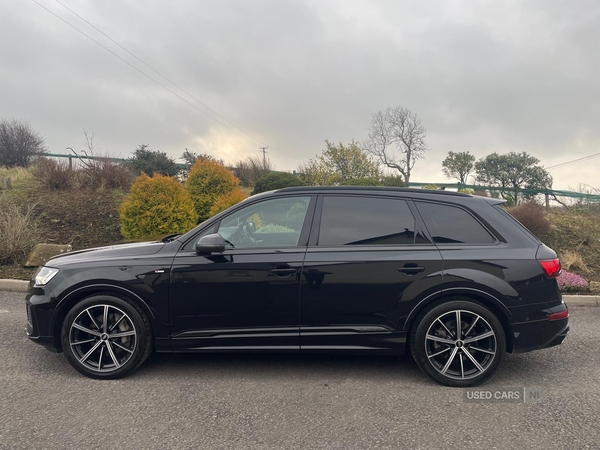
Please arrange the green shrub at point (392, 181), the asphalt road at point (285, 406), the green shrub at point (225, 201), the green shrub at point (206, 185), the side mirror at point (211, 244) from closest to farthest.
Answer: the asphalt road at point (285, 406)
the side mirror at point (211, 244)
the green shrub at point (225, 201)
the green shrub at point (206, 185)
the green shrub at point (392, 181)

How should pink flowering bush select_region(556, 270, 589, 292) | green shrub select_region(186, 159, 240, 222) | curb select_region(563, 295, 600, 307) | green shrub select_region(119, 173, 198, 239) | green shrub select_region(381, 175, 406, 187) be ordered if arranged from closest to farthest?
curb select_region(563, 295, 600, 307)
pink flowering bush select_region(556, 270, 589, 292)
green shrub select_region(119, 173, 198, 239)
green shrub select_region(186, 159, 240, 222)
green shrub select_region(381, 175, 406, 187)

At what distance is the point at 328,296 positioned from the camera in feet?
11.9

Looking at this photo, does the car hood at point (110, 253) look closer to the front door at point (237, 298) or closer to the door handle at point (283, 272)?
the front door at point (237, 298)

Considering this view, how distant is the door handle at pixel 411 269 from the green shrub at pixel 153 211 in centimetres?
624

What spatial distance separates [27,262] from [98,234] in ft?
7.84

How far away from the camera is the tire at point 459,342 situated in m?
3.60

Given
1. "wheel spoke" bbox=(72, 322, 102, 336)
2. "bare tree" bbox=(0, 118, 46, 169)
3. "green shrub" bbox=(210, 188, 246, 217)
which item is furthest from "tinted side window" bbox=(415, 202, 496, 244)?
"bare tree" bbox=(0, 118, 46, 169)

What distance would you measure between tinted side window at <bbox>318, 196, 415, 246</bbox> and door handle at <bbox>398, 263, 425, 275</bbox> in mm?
225

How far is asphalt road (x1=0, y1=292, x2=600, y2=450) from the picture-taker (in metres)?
2.82

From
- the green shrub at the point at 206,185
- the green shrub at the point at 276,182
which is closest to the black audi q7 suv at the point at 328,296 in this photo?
the green shrub at the point at 206,185

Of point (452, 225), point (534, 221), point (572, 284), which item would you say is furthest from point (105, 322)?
point (534, 221)

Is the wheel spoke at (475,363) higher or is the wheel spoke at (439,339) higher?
the wheel spoke at (439,339)

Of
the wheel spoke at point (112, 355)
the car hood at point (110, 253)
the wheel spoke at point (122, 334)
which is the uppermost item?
the car hood at point (110, 253)

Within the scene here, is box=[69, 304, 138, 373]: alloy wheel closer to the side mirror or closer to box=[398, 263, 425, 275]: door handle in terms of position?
the side mirror
